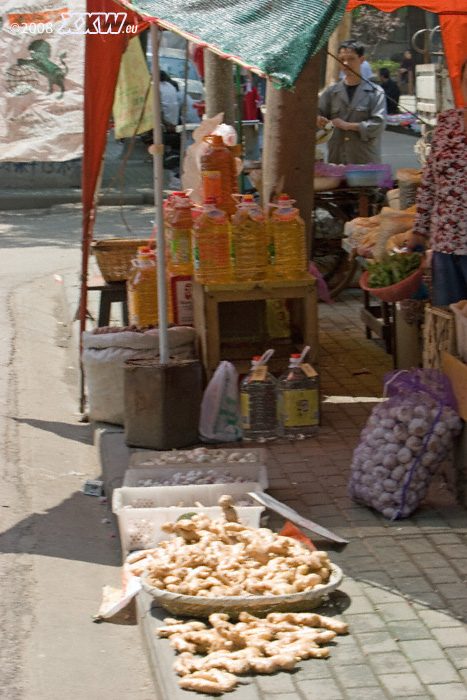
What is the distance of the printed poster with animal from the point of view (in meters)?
6.21

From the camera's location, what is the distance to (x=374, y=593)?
160 inches

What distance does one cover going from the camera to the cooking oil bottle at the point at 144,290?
6.54m

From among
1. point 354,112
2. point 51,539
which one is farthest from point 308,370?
point 354,112

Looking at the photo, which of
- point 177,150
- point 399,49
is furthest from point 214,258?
point 399,49

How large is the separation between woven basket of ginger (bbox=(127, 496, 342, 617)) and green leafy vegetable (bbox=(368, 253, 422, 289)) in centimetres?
250

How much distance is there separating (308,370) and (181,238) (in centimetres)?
121

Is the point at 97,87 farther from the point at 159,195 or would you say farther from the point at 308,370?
the point at 308,370

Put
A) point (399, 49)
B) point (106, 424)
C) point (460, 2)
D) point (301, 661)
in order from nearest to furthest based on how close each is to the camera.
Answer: point (301, 661), point (106, 424), point (460, 2), point (399, 49)

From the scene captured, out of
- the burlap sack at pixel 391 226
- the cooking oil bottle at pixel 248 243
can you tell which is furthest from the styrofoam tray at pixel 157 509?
the burlap sack at pixel 391 226

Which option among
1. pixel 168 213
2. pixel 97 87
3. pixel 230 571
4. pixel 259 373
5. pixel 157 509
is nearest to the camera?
pixel 230 571

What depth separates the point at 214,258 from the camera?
604 centimetres

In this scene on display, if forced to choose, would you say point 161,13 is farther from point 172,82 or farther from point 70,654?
point 172,82

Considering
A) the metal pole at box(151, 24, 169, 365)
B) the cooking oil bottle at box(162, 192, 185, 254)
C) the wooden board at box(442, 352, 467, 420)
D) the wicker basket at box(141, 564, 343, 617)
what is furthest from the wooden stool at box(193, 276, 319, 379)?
the wicker basket at box(141, 564, 343, 617)

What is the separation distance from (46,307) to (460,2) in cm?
488
